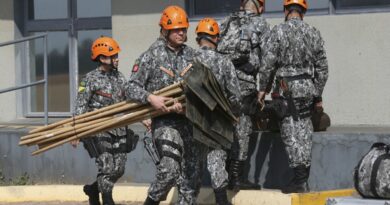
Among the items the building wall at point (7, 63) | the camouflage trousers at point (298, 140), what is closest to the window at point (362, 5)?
the camouflage trousers at point (298, 140)

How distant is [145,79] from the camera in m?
9.80

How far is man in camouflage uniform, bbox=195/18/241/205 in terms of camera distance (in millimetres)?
9898

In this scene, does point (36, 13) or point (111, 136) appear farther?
point (36, 13)

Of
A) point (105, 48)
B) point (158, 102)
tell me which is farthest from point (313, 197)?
point (105, 48)

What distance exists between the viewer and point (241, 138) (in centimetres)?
1098

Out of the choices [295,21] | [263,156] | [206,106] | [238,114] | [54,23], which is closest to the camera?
[206,106]

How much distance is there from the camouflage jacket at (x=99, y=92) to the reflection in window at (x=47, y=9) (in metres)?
4.74

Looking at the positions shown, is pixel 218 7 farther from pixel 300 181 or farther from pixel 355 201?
pixel 355 201

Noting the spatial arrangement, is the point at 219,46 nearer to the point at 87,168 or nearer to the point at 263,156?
the point at 263,156

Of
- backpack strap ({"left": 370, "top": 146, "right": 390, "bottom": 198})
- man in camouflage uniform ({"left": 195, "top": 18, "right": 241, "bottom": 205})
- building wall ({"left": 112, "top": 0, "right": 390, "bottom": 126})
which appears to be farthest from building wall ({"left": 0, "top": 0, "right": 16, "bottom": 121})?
backpack strap ({"left": 370, "top": 146, "right": 390, "bottom": 198})

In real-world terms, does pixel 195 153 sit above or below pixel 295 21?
below

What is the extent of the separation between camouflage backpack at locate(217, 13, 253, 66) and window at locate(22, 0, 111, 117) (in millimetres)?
4488

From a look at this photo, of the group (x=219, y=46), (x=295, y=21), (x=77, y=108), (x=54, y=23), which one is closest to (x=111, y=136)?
(x=77, y=108)

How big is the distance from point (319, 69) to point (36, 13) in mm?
6571
